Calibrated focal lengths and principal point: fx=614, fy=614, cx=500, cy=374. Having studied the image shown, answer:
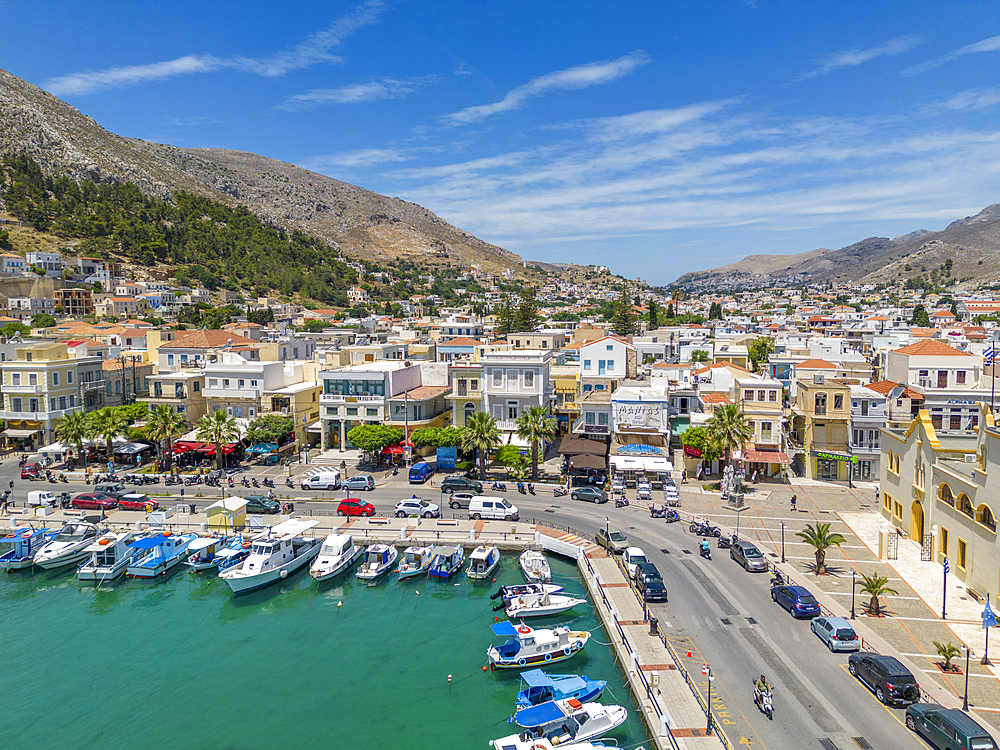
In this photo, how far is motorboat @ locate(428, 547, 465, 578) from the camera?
36781mm

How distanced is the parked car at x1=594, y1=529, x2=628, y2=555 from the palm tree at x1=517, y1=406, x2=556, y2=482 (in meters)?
12.9

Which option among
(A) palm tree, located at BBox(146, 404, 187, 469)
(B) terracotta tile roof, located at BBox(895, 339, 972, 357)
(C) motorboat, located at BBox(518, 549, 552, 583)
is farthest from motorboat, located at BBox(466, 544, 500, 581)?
(B) terracotta tile roof, located at BBox(895, 339, 972, 357)

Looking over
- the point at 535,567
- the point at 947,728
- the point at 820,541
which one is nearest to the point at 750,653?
the point at 947,728

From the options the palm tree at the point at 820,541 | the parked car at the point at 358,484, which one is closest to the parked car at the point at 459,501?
the parked car at the point at 358,484

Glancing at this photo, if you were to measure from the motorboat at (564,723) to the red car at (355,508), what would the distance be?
24.3m

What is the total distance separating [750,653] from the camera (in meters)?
25.3

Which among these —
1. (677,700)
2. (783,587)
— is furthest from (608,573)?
(677,700)

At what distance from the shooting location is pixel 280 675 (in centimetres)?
2822

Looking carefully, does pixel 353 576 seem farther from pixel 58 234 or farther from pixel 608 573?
pixel 58 234

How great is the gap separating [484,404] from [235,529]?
79.5 feet

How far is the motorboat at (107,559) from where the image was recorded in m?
38.2

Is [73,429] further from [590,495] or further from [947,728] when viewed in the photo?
[947,728]

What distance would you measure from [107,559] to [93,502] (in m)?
9.90

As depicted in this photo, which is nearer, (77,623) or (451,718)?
(451,718)
